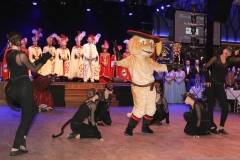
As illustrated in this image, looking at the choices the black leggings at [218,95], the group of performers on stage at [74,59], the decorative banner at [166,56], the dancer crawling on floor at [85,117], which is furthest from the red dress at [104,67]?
the dancer crawling on floor at [85,117]

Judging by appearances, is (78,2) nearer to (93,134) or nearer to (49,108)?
(49,108)

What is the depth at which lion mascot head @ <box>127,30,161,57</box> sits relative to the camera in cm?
548

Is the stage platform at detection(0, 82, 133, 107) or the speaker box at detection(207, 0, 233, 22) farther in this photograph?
the stage platform at detection(0, 82, 133, 107)

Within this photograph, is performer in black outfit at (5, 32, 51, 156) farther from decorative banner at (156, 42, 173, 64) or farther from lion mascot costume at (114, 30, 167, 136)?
decorative banner at (156, 42, 173, 64)

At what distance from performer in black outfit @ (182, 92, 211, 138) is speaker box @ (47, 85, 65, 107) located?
18.4 feet

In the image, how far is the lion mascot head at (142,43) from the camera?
548 centimetres

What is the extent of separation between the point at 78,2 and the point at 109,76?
10.3 ft

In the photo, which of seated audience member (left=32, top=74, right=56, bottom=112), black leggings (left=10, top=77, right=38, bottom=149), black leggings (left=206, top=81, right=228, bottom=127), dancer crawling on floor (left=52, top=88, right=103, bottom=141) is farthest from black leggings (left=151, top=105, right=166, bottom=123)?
black leggings (left=10, top=77, right=38, bottom=149)

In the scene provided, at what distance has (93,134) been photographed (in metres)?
5.04

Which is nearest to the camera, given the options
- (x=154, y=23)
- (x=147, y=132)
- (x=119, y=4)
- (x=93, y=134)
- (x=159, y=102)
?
(x=93, y=134)

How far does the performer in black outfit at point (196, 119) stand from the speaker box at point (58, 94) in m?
5.61

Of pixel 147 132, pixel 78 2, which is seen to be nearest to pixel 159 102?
pixel 147 132

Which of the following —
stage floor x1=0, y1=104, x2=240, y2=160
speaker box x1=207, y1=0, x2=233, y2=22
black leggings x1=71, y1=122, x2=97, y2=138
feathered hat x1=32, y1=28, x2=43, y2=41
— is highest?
speaker box x1=207, y1=0, x2=233, y2=22

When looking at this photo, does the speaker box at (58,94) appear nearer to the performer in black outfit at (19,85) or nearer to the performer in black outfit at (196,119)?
the performer in black outfit at (196,119)
